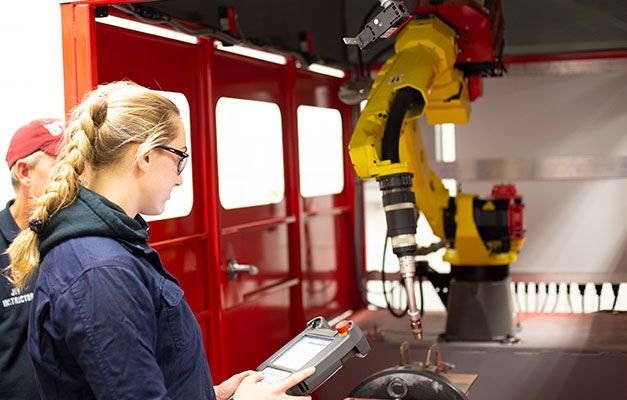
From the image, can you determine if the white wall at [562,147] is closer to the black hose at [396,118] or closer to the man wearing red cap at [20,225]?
the black hose at [396,118]

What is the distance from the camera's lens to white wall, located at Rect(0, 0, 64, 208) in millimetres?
2416

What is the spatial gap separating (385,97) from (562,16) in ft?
7.91

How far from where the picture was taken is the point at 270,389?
153cm

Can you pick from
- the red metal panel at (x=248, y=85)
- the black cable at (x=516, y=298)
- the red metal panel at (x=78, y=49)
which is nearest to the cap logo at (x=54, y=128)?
the red metal panel at (x=78, y=49)

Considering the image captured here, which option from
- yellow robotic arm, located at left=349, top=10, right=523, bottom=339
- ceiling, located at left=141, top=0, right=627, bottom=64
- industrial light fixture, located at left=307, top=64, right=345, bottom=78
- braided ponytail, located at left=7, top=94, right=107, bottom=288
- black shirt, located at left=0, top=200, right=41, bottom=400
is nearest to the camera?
braided ponytail, located at left=7, top=94, right=107, bottom=288

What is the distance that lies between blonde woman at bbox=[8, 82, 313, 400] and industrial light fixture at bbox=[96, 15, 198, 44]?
69.8 inches

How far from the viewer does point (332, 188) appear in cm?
569

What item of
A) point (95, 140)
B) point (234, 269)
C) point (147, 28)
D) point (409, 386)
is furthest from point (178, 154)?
point (234, 269)

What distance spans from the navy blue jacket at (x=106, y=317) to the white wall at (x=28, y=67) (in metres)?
1.16

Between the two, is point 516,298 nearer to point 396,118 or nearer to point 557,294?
point 557,294

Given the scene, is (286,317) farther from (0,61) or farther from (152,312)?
(152,312)

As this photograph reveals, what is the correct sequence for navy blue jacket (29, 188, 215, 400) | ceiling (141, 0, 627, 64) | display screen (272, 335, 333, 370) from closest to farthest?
1. navy blue jacket (29, 188, 215, 400)
2. display screen (272, 335, 333, 370)
3. ceiling (141, 0, 627, 64)

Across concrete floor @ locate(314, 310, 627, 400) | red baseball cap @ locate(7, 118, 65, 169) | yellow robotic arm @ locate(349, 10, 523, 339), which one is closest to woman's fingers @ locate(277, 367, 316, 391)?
red baseball cap @ locate(7, 118, 65, 169)

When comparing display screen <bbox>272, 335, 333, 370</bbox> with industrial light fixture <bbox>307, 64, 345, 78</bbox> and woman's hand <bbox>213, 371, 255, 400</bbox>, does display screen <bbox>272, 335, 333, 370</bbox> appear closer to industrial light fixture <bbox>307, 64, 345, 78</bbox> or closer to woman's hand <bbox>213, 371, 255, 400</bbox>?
woman's hand <bbox>213, 371, 255, 400</bbox>
